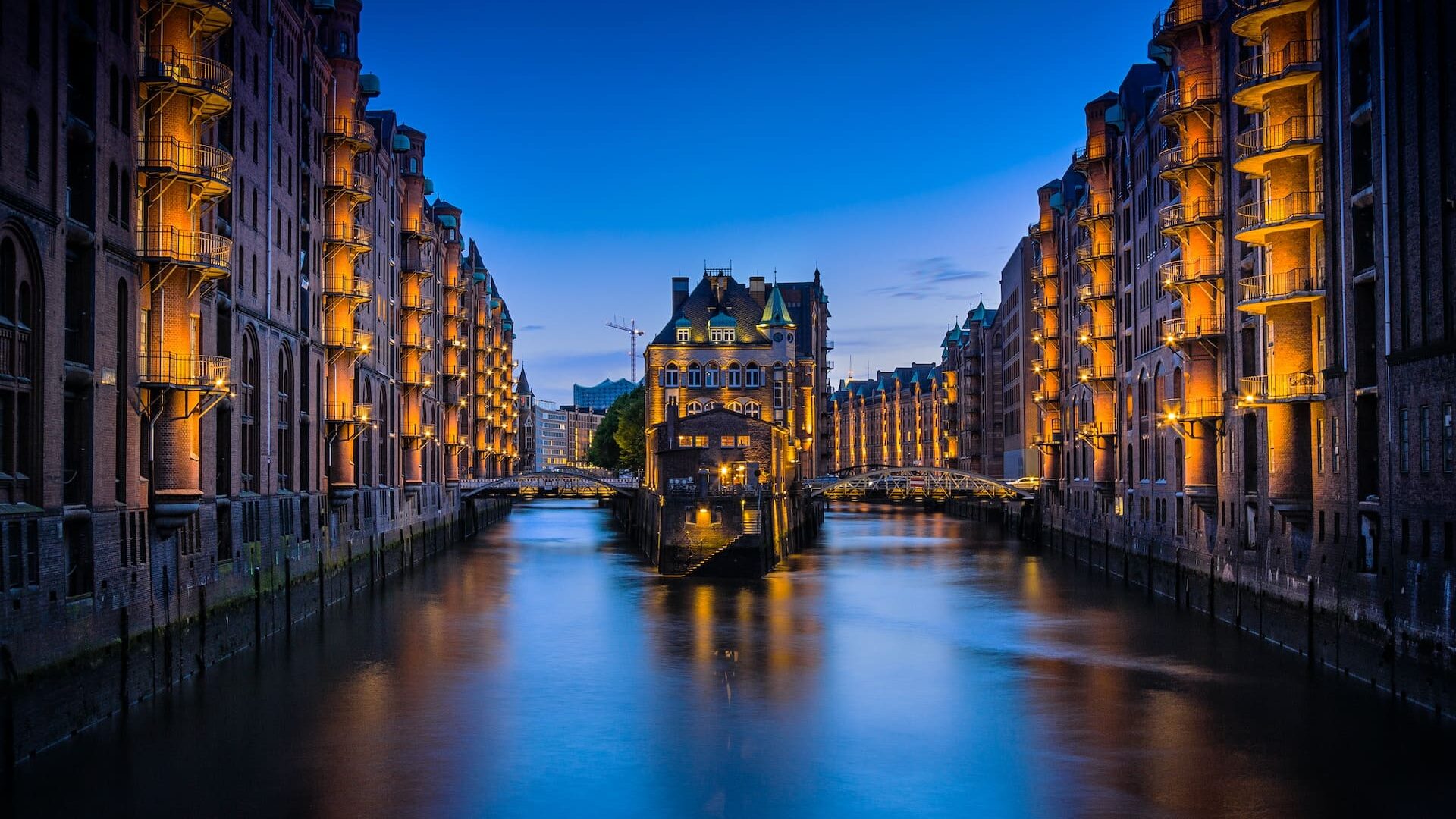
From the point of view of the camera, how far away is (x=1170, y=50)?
5153 cm

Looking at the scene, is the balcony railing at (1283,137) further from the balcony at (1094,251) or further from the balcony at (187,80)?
the balcony at (1094,251)

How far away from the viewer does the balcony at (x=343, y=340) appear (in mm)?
52750

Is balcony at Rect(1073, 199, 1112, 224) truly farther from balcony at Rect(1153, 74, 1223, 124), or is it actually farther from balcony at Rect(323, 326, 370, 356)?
balcony at Rect(323, 326, 370, 356)

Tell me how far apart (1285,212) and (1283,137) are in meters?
1.92

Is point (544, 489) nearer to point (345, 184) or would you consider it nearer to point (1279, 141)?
point (345, 184)

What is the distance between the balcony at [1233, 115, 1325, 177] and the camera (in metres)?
35.7

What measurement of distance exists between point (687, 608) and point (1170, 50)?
88.8ft

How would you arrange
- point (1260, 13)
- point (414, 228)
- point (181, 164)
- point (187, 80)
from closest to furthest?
point (187, 80) < point (181, 164) < point (1260, 13) < point (414, 228)

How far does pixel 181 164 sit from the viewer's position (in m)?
32.3

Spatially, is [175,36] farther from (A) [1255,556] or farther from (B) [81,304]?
(A) [1255,556]

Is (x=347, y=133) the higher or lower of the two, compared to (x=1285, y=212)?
higher

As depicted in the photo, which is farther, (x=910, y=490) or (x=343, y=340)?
(x=910, y=490)

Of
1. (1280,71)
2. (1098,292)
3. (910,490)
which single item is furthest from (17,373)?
(910,490)

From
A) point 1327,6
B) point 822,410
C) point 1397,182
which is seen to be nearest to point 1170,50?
point 1327,6
